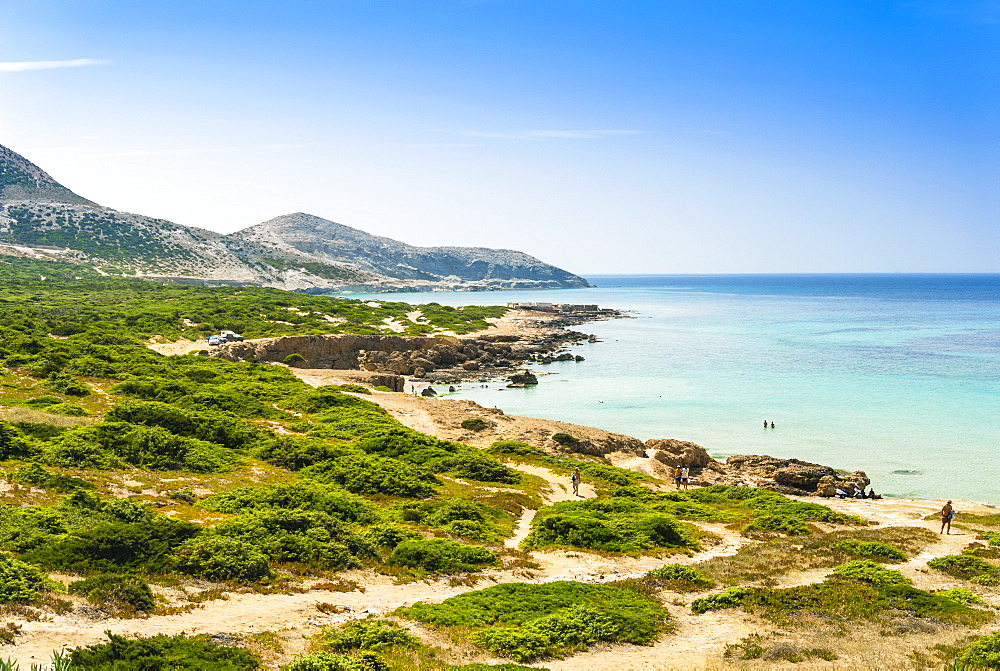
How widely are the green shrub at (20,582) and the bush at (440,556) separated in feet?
21.9

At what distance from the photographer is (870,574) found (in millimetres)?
15562

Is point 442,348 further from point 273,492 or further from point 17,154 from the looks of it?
point 17,154

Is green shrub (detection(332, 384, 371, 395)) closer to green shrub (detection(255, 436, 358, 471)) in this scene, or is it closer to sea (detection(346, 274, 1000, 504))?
sea (detection(346, 274, 1000, 504))

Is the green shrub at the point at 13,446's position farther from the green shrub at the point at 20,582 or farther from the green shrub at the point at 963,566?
the green shrub at the point at 963,566

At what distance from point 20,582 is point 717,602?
496 inches

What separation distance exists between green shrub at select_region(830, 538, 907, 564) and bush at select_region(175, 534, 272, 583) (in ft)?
49.5

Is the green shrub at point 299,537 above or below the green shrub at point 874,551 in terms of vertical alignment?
above

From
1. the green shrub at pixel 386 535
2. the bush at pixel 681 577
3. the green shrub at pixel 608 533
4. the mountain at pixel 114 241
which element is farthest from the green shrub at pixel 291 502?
the mountain at pixel 114 241

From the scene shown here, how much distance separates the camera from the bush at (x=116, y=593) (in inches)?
427

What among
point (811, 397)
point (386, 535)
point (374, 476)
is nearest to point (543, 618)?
point (386, 535)

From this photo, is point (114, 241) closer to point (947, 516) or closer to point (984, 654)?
point (947, 516)

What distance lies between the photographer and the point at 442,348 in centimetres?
6919

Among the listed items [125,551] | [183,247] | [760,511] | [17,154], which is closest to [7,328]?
[125,551]

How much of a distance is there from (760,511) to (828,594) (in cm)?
959
